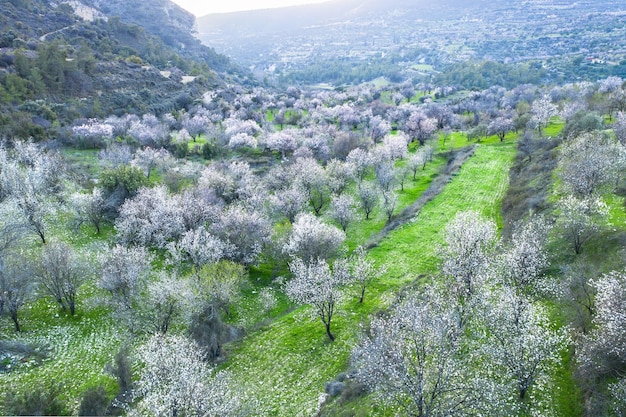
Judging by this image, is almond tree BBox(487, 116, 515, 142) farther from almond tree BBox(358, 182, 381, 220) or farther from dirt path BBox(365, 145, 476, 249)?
almond tree BBox(358, 182, 381, 220)

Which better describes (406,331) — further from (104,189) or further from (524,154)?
(524,154)

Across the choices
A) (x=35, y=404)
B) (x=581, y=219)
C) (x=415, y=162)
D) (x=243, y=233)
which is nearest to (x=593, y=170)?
(x=581, y=219)

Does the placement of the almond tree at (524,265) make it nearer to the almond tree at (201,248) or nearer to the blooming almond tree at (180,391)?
the blooming almond tree at (180,391)

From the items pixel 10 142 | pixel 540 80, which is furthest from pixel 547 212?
pixel 540 80

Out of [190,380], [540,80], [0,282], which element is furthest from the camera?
[540,80]

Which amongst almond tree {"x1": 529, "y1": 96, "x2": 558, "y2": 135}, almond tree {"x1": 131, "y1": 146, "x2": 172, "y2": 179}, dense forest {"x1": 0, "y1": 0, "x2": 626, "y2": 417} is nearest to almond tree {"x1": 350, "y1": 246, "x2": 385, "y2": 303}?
dense forest {"x1": 0, "y1": 0, "x2": 626, "y2": 417}

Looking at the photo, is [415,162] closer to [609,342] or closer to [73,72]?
[609,342]

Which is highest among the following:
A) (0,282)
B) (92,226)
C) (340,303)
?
(0,282)
